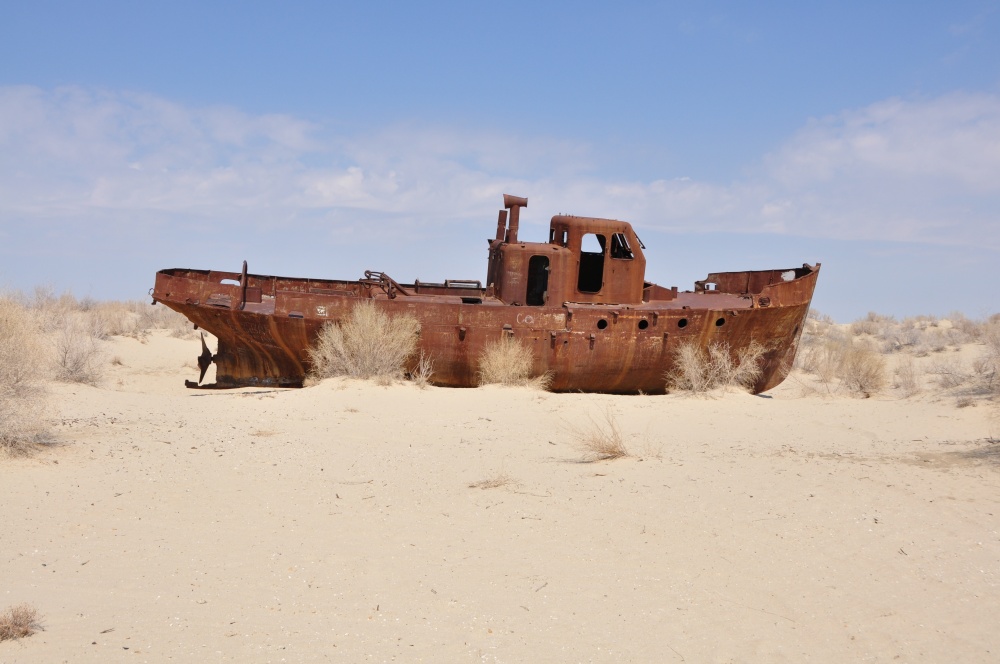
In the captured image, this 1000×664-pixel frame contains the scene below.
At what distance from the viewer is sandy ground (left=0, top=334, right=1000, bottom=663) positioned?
3941 mm

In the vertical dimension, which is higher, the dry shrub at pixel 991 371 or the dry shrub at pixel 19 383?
the dry shrub at pixel 991 371

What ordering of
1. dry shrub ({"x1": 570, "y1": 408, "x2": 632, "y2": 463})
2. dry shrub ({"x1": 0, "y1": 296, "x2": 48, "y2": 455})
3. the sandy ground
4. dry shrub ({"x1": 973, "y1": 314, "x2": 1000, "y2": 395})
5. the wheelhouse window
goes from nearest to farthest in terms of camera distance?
the sandy ground
dry shrub ({"x1": 0, "y1": 296, "x2": 48, "y2": 455})
dry shrub ({"x1": 570, "y1": 408, "x2": 632, "y2": 463})
dry shrub ({"x1": 973, "y1": 314, "x2": 1000, "y2": 395})
the wheelhouse window

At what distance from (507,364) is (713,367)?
3.64m

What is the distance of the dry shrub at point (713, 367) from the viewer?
13.1 m

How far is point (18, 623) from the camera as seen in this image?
377 cm

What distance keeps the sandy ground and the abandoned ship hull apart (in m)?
4.09

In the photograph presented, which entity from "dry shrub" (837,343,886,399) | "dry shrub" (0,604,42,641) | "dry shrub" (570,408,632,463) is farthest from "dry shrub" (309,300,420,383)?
"dry shrub" (0,604,42,641)

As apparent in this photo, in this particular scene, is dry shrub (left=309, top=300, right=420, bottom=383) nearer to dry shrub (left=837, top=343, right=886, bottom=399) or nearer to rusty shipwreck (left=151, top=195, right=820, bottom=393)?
rusty shipwreck (left=151, top=195, right=820, bottom=393)

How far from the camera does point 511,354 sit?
12.9 metres

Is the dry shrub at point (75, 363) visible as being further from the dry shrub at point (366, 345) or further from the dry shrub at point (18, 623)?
the dry shrub at point (18, 623)

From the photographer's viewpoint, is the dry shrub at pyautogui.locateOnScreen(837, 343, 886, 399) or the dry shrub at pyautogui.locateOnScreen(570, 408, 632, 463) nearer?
the dry shrub at pyautogui.locateOnScreen(570, 408, 632, 463)

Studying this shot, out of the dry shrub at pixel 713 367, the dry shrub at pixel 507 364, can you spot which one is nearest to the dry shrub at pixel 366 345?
the dry shrub at pixel 507 364

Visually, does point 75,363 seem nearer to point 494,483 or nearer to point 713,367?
point 494,483

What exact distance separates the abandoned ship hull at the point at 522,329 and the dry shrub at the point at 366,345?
→ 0.58 ft
